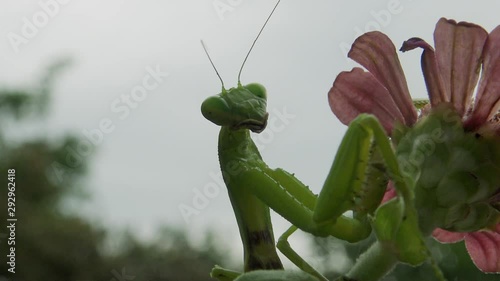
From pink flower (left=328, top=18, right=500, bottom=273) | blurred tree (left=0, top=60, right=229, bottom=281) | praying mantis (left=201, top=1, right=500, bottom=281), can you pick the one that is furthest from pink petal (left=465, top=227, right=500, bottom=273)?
blurred tree (left=0, top=60, right=229, bottom=281)

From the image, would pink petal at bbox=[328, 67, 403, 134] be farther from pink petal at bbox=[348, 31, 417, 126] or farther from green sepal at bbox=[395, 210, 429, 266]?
green sepal at bbox=[395, 210, 429, 266]

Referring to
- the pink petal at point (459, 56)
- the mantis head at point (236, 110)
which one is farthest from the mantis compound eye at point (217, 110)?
the pink petal at point (459, 56)

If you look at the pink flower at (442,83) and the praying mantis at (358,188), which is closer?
the praying mantis at (358,188)

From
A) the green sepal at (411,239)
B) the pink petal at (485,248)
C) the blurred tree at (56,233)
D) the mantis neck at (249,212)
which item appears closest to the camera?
the green sepal at (411,239)

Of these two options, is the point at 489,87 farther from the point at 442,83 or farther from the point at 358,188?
the point at 358,188

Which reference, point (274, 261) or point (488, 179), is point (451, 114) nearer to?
point (488, 179)

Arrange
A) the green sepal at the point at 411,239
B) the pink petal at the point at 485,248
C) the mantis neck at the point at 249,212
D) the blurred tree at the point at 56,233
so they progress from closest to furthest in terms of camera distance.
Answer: the green sepal at the point at 411,239
the mantis neck at the point at 249,212
the pink petal at the point at 485,248
the blurred tree at the point at 56,233

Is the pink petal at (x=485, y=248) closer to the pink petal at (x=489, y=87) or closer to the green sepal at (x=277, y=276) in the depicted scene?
the pink petal at (x=489, y=87)
